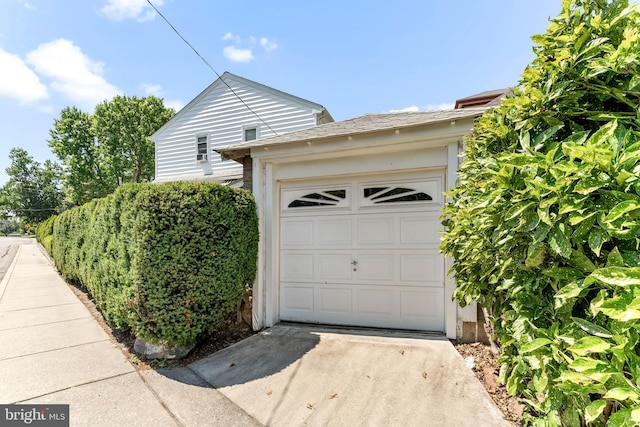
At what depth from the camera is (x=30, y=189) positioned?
4491 centimetres

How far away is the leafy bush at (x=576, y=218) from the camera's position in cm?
107

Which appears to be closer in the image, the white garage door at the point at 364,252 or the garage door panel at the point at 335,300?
the white garage door at the point at 364,252

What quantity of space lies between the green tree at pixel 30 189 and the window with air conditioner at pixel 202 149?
4723 cm

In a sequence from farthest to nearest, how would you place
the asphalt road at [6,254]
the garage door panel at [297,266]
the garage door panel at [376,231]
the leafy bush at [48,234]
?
1. the leafy bush at [48,234]
2. the asphalt road at [6,254]
3. the garage door panel at [297,266]
4. the garage door panel at [376,231]

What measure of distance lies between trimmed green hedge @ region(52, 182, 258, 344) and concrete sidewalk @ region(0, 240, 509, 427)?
0.56m

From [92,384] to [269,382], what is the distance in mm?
1971

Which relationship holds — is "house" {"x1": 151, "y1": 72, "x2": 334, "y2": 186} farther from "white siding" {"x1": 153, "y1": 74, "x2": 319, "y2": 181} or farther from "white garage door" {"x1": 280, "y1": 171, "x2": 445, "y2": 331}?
"white garage door" {"x1": 280, "y1": 171, "x2": 445, "y2": 331}

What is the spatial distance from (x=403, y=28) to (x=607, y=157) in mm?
6555

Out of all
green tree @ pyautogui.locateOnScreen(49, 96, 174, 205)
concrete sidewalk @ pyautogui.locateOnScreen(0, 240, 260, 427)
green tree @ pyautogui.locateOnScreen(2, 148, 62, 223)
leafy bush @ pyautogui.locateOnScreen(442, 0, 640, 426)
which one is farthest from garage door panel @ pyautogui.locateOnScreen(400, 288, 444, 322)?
green tree @ pyautogui.locateOnScreen(2, 148, 62, 223)

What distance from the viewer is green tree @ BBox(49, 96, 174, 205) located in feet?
68.6

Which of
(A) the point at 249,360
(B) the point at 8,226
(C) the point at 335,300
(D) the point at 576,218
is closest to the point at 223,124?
(C) the point at 335,300

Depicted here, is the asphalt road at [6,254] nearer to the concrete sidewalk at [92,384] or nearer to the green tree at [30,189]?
the concrete sidewalk at [92,384]

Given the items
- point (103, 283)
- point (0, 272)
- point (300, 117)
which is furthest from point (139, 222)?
point (0, 272)

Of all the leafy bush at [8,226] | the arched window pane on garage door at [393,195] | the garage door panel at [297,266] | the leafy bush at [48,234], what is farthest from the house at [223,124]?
the leafy bush at [8,226]
